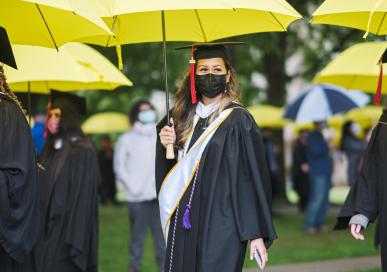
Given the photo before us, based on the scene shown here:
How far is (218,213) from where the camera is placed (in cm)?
551

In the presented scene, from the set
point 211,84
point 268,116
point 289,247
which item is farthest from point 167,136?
point 268,116

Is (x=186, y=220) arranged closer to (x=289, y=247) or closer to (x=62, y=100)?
(x=62, y=100)

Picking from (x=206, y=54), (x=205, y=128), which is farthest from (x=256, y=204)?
(x=206, y=54)

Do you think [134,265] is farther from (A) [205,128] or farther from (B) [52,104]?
(A) [205,128]

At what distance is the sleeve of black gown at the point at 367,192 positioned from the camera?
595cm

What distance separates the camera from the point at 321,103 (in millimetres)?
13812

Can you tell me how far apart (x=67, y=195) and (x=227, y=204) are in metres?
2.46

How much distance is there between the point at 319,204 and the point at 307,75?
4840 mm

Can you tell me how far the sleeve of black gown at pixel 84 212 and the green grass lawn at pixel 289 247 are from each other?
2.74 metres

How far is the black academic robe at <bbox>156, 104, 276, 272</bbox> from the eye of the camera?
216 inches

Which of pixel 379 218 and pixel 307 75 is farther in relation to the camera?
pixel 307 75

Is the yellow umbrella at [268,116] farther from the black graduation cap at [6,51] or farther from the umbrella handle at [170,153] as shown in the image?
the black graduation cap at [6,51]

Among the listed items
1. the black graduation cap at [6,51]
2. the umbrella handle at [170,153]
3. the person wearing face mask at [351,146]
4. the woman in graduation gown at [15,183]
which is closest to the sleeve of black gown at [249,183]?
the umbrella handle at [170,153]

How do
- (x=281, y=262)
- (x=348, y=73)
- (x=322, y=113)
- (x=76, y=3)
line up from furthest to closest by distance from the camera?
(x=322, y=113)
(x=281, y=262)
(x=348, y=73)
(x=76, y=3)
